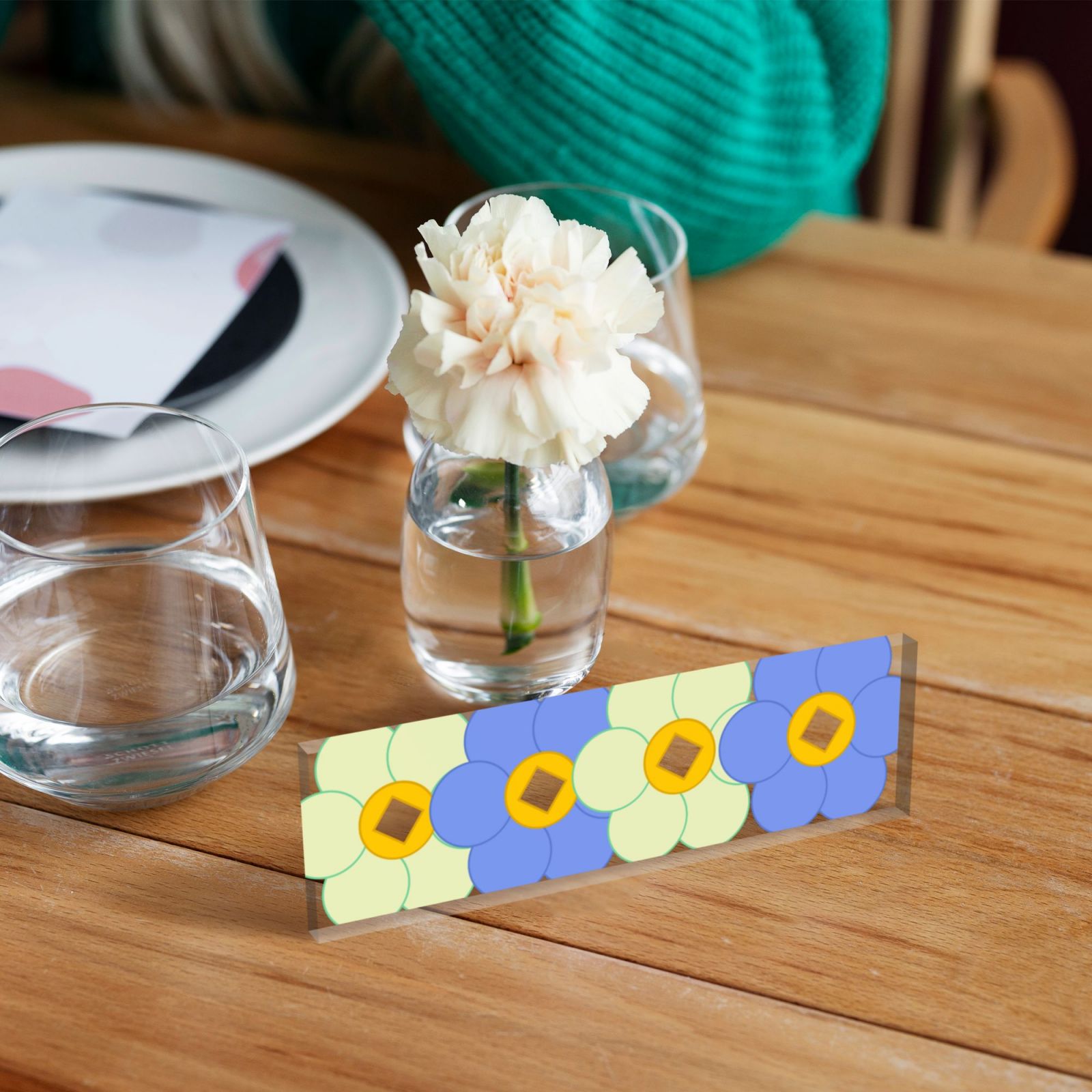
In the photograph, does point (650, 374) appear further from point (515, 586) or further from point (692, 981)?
point (692, 981)

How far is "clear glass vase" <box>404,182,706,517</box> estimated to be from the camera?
0.56 metres

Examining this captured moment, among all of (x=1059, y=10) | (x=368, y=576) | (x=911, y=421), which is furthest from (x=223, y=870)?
(x=1059, y=10)

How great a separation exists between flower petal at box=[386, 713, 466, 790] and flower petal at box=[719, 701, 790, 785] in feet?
0.31

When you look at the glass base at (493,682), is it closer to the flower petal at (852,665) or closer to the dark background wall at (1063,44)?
the flower petal at (852,665)

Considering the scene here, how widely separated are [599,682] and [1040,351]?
14.5 inches

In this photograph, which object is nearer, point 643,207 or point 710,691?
point 710,691

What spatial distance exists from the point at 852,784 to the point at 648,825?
0.27 ft

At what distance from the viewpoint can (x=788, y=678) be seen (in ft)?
1.42

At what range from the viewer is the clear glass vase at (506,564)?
45cm

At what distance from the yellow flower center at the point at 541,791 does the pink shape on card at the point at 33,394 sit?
28 cm

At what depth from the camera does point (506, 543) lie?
0.45 metres

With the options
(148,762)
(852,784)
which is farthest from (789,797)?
(148,762)

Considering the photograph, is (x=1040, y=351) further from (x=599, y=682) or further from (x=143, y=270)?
(x=143, y=270)

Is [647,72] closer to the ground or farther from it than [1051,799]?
farther from it
